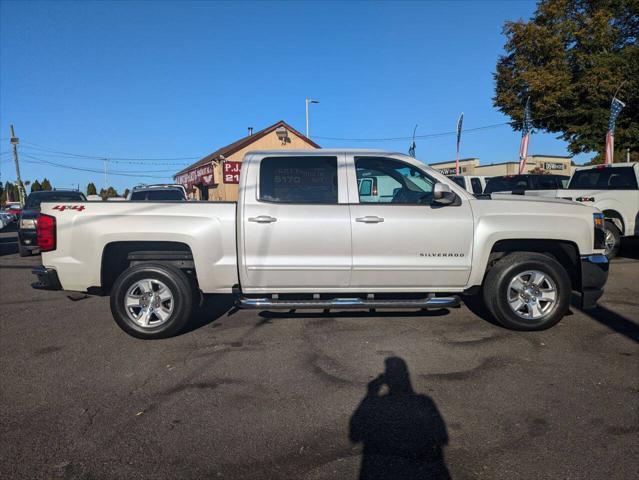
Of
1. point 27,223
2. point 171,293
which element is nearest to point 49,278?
point 171,293

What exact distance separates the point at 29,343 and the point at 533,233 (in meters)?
5.67

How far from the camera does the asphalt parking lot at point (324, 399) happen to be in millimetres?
2658

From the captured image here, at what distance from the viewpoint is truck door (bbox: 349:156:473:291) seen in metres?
4.73

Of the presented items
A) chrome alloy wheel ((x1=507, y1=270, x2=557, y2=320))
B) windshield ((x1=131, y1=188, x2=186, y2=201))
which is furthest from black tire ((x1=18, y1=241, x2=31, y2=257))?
chrome alloy wheel ((x1=507, y1=270, x2=557, y2=320))

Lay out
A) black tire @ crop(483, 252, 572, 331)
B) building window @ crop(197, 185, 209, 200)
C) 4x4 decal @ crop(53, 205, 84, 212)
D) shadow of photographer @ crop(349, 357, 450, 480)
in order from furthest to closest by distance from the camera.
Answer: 1. building window @ crop(197, 185, 209, 200)
2. black tire @ crop(483, 252, 572, 331)
3. 4x4 decal @ crop(53, 205, 84, 212)
4. shadow of photographer @ crop(349, 357, 450, 480)

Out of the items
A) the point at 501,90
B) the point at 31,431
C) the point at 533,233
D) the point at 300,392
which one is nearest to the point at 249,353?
the point at 300,392

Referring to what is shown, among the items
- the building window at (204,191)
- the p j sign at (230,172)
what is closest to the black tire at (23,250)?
the p j sign at (230,172)

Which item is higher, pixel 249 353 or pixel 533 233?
pixel 533 233

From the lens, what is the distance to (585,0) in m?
17.5

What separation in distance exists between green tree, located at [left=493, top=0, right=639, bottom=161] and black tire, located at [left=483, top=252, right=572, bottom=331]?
14165 millimetres

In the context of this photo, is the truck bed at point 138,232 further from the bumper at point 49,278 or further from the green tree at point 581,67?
the green tree at point 581,67

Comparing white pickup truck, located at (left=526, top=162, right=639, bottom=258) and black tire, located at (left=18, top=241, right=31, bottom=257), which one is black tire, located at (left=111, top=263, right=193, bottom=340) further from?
white pickup truck, located at (left=526, top=162, right=639, bottom=258)

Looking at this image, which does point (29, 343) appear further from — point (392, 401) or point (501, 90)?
point (501, 90)

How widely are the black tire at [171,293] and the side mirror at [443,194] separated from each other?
9.32ft
